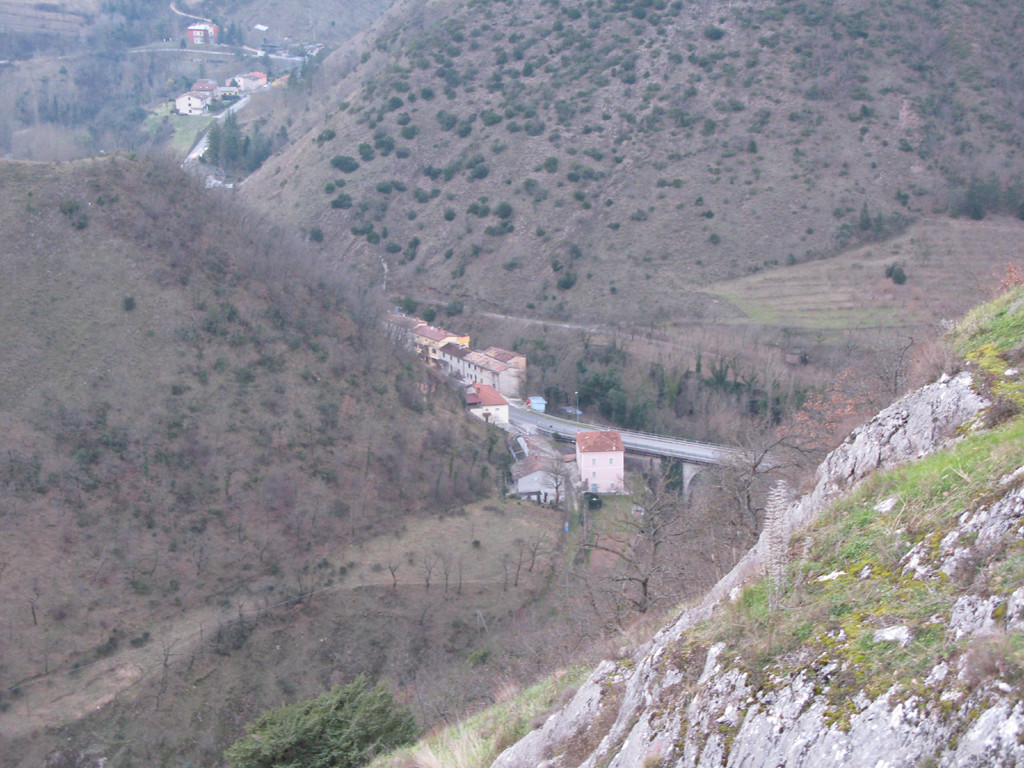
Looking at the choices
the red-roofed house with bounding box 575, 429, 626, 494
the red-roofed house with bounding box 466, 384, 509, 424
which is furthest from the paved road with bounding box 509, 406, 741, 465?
the red-roofed house with bounding box 575, 429, 626, 494

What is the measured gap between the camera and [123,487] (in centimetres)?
2783

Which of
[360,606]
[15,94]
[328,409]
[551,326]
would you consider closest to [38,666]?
[360,606]

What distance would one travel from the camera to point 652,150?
194ft

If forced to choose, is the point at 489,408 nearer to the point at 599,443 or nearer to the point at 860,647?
the point at 599,443

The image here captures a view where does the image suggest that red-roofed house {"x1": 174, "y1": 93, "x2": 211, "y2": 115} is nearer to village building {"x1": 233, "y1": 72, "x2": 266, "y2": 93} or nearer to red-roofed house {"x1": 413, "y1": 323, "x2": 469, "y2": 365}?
village building {"x1": 233, "y1": 72, "x2": 266, "y2": 93}

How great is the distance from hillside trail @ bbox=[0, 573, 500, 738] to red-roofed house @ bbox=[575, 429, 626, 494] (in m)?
15.6

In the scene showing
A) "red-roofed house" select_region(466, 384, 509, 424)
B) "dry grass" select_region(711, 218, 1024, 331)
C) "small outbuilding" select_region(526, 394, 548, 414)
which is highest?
"dry grass" select_region(711, 218, 1024, 331)

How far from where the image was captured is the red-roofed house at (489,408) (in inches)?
1647

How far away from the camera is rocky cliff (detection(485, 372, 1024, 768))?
11.1ft

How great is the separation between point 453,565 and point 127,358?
14.7 meters

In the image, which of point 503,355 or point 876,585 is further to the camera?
point 503,355

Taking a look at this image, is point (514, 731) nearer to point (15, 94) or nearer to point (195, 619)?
point (195, 619)

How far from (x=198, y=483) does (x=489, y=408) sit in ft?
54.3

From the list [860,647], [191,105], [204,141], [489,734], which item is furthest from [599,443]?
[191,105]
